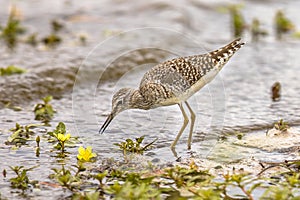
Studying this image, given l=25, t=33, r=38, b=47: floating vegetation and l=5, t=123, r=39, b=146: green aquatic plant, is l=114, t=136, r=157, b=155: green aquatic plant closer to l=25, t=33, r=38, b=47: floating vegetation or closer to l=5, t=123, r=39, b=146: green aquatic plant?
l=5, t=123, r=39, b=146: green aquatic plant

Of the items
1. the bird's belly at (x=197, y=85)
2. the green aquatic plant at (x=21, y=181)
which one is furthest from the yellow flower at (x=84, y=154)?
the bird's belly at (x=197, y=85)

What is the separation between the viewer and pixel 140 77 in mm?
11016

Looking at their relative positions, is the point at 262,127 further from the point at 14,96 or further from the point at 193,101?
the point at 14,96

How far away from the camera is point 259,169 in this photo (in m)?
6.82

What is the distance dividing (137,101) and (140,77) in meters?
2.96

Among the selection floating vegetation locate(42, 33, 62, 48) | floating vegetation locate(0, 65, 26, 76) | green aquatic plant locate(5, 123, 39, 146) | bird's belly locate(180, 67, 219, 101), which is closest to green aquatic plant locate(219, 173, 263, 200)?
bird's belly locate(180, 67, 219, 101)

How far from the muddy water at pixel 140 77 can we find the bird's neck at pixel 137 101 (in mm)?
429

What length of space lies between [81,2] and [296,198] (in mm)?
11225

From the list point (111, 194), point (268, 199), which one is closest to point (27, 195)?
point (111, 194)

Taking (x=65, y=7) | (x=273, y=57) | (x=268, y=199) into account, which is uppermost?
(x=65, y=7)

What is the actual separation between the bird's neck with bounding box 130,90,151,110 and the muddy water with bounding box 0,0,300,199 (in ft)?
1.41

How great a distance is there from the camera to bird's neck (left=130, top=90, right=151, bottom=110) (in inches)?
317

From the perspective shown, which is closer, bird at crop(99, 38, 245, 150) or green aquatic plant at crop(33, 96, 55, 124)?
bird at crop(99, 38, 245, 150)

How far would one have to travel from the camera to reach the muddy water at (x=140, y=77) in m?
7.64
